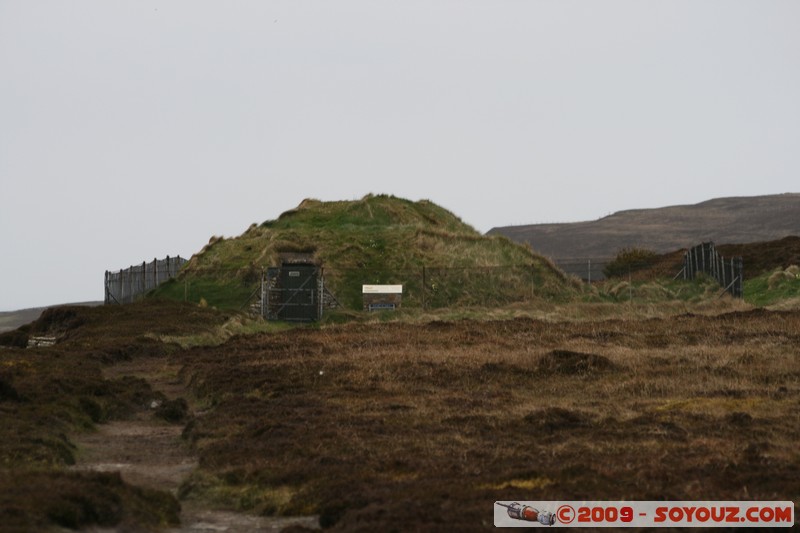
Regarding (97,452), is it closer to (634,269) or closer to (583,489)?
(583,489)

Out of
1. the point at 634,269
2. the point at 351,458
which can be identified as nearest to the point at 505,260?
the point at 634,269

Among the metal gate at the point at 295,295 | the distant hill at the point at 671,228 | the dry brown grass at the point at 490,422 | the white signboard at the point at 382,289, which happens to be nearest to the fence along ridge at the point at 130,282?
the metal gate at the point at 295,295

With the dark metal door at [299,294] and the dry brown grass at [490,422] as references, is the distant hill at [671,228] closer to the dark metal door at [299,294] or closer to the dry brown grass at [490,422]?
the dark metal door at [299,294]

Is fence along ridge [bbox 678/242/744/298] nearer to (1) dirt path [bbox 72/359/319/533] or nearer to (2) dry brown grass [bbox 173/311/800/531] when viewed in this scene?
(2) dry brown grass [bbox 173/311/800/531]

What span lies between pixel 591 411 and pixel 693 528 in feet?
33.7

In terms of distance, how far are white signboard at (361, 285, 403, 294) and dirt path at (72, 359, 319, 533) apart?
32908mm

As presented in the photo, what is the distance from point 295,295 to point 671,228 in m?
72.8

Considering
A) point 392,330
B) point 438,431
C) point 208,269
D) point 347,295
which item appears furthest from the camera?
point 208,269

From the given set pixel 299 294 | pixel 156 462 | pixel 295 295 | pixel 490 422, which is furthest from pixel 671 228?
pixel 156 462

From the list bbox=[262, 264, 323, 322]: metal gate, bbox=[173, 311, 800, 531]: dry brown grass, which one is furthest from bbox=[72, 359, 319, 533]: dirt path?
bbox=[262, 264, 323, 322]: metal gate

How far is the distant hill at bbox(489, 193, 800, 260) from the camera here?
371 feet

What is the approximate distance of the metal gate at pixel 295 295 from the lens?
59.8 m

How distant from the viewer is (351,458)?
17.6 metres

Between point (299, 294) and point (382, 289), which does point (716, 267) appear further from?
point (299, 294)
